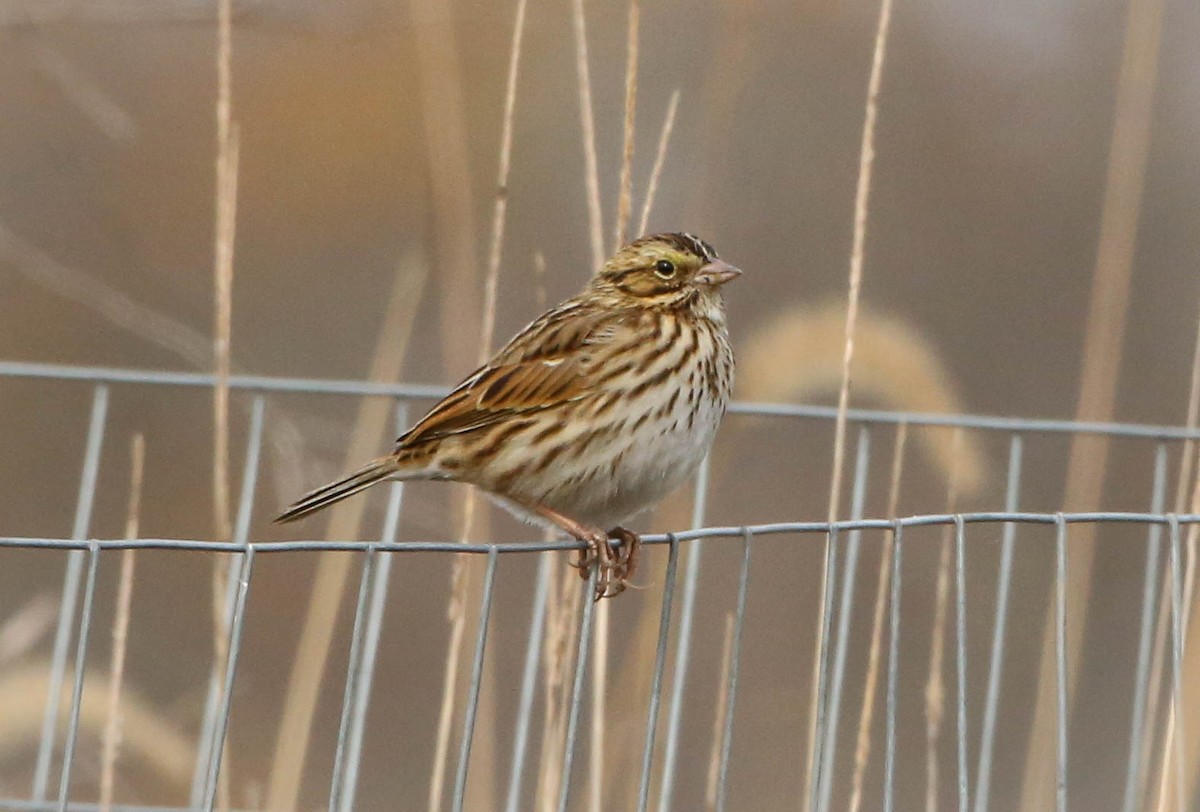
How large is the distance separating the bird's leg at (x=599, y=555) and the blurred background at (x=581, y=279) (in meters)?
1.05

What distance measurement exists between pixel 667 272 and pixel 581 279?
340 centimetres

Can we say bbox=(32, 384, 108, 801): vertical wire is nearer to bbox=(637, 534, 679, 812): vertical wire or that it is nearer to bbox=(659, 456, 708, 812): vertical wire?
bbox=(659, 456, 708, 812): vertical wire

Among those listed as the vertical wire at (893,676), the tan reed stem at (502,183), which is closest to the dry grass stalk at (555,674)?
the tan reed stem at (502,183)

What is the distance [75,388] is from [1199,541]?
4.32 m

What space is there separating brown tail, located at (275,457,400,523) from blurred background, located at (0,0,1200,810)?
3.18 feet

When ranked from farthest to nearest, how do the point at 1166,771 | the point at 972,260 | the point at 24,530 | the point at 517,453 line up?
1. the point at 972,260
2. the point at 24,530
3. the point at 517,453
4. the point at 1166,771

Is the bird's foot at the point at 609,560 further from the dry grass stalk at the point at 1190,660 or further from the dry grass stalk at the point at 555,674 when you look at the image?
the dry grass stalk at the point at 1190,660

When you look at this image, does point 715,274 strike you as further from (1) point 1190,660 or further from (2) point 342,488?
(1) point 1190,660

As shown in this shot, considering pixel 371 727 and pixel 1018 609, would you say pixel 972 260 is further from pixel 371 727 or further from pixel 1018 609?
pixel 371 727

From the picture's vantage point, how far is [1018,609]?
21.0 ft

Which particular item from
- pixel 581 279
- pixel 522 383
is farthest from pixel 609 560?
pixel 581 279

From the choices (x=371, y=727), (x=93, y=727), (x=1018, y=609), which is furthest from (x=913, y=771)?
(x=93, y=727)

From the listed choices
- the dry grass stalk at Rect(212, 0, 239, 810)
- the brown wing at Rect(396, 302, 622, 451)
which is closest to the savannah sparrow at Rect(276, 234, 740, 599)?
the brown wing at Rect(396, 302, 622, 451)

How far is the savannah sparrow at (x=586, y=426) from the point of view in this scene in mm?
3447
